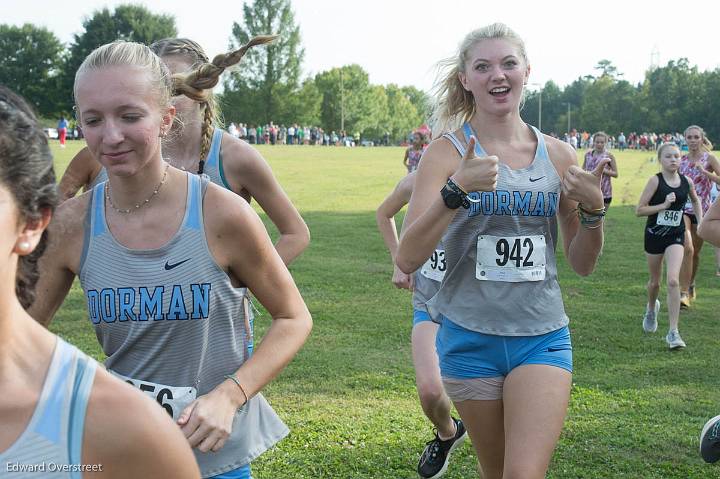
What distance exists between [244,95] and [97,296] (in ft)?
305

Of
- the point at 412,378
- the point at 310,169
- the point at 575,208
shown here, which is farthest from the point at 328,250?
the point at 310,169

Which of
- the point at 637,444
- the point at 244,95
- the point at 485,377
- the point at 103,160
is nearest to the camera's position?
the point at 103,160

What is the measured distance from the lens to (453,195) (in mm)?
3381

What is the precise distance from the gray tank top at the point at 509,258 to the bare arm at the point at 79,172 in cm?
165

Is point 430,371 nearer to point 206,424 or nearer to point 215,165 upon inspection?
point 215,165

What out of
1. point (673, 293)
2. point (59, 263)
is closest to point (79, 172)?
point (59, 263)

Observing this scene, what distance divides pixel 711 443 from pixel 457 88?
8.93ft

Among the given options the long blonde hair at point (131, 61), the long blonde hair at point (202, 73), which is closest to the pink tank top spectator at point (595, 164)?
the long blonde hair at point (202, 73)

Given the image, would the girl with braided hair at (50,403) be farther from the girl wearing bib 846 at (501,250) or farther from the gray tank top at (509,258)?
the gray tank top at (509,258)

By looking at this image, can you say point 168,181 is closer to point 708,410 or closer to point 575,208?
point 575,208

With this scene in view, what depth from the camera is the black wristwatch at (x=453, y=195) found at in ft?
11.0

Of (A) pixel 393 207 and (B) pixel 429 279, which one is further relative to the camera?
(A) pixel 393 207

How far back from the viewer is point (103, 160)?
256 cm

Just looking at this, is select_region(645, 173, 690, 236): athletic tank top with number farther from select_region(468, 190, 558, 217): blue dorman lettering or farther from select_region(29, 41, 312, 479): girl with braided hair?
select_region(29, 41, 312, 479): girl with braided hair
